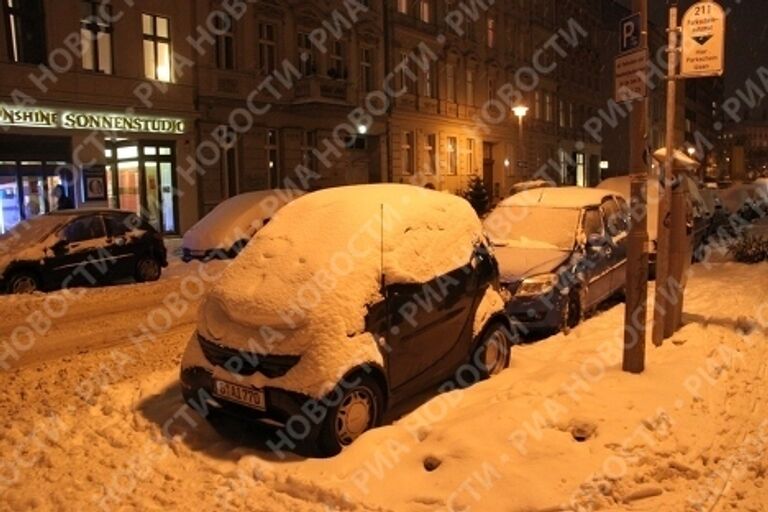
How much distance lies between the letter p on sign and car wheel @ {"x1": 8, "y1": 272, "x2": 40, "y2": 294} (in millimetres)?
9627

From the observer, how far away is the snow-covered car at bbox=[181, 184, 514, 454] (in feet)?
15.6

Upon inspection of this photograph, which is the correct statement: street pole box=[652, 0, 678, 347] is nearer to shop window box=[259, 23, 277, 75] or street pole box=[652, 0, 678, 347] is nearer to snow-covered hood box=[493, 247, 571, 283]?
snow-covered hood box=[493, 247, 571, 283]

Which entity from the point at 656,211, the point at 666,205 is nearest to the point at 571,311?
the point at 666,205

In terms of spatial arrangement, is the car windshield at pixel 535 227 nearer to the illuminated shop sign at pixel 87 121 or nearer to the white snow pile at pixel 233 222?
the white snow pile at pixel 233 222

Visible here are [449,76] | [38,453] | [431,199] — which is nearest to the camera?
[38,453]

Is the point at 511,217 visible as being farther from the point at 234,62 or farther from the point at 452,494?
the point at 234,62

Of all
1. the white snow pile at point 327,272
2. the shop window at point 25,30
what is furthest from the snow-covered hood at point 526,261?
the shop window at point 25,30

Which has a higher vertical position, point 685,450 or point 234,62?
point 234,62

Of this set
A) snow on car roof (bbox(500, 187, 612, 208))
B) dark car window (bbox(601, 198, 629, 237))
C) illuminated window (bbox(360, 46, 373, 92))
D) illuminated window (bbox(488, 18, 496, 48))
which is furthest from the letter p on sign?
Result: illuminated window (bbox(488, 18, 496, 48))

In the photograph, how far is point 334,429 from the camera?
474 cm

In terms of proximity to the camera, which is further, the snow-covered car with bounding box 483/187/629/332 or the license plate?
the snow-covered car with bounding box 483/187/629/332

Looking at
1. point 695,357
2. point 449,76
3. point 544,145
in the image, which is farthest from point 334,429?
point 544,145

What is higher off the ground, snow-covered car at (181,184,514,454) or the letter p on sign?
the letter p on sign

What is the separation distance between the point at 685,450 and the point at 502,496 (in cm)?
134
